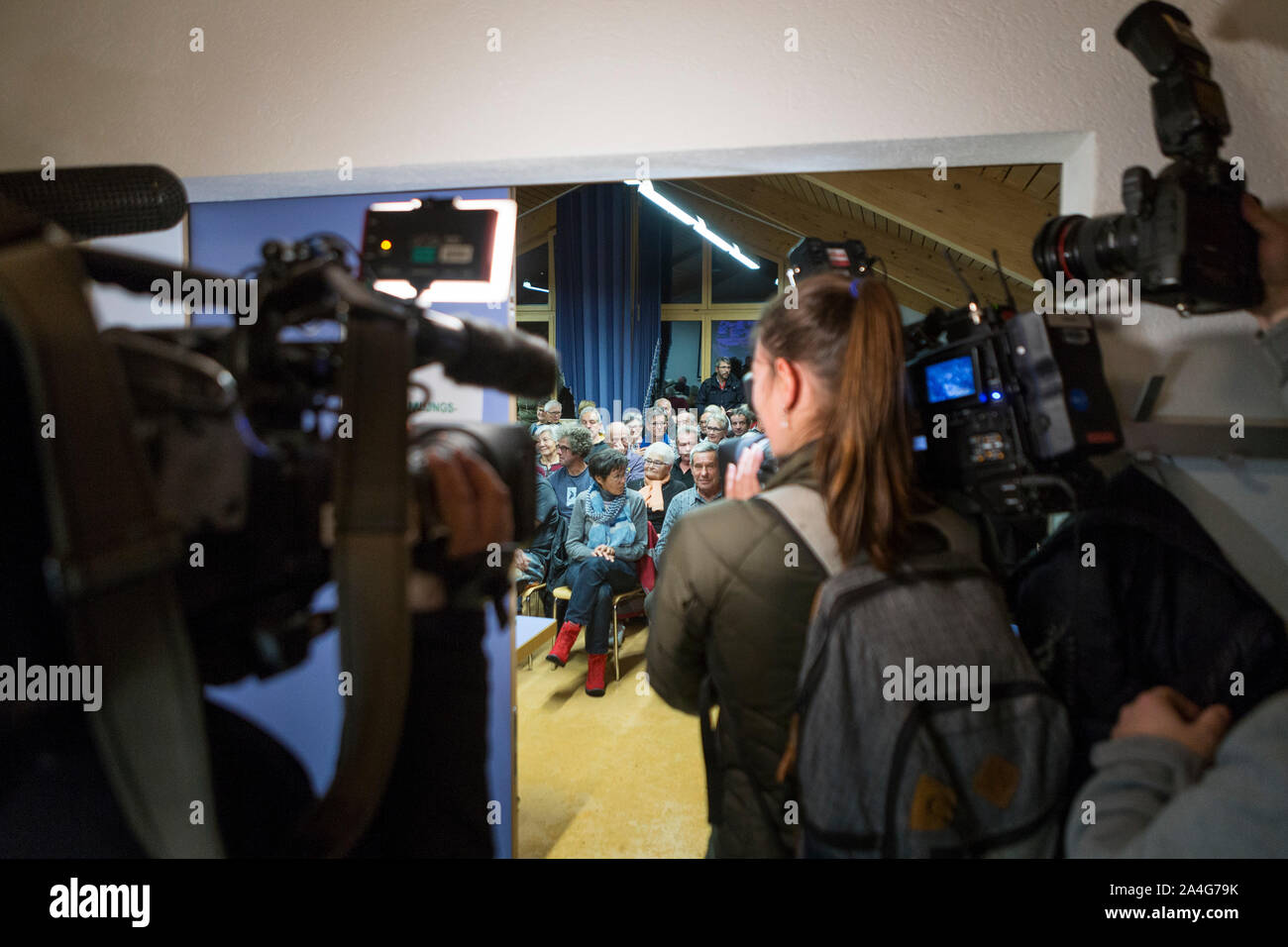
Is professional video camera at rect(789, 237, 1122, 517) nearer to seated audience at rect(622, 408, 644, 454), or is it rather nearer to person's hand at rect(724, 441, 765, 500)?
person's hand at rect(724, 441, 765, 500)

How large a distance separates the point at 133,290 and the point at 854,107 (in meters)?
1.05

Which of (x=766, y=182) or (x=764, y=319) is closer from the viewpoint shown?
(x=764, y=319)

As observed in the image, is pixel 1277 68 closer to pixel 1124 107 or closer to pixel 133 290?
pixel 1124 107

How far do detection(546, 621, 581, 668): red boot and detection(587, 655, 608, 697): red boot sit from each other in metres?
0.15

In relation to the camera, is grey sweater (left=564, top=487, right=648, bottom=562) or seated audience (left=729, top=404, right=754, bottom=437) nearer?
grey sweater (left=564, top=487, right=648, bottom=562)

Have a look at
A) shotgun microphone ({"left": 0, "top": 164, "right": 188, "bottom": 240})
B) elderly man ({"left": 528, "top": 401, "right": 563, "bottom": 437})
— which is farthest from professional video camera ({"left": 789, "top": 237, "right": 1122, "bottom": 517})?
elderly man ({"left": 528, "top": 401, "right": 563, "bottom": 437})

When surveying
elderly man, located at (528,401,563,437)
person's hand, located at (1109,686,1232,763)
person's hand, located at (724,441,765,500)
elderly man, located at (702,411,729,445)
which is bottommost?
person's hand, located at (1109,686,1232,763)

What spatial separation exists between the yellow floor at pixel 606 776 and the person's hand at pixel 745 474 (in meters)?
0.60

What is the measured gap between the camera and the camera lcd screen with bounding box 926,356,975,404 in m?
0.76

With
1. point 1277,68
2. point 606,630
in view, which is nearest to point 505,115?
point 1277,68

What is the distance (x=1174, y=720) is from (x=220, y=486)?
0.93 metres

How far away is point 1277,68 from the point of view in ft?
3.02

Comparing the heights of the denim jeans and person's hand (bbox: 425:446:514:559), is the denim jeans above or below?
below

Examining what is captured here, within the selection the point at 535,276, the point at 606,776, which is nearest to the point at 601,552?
the point at 606,776
